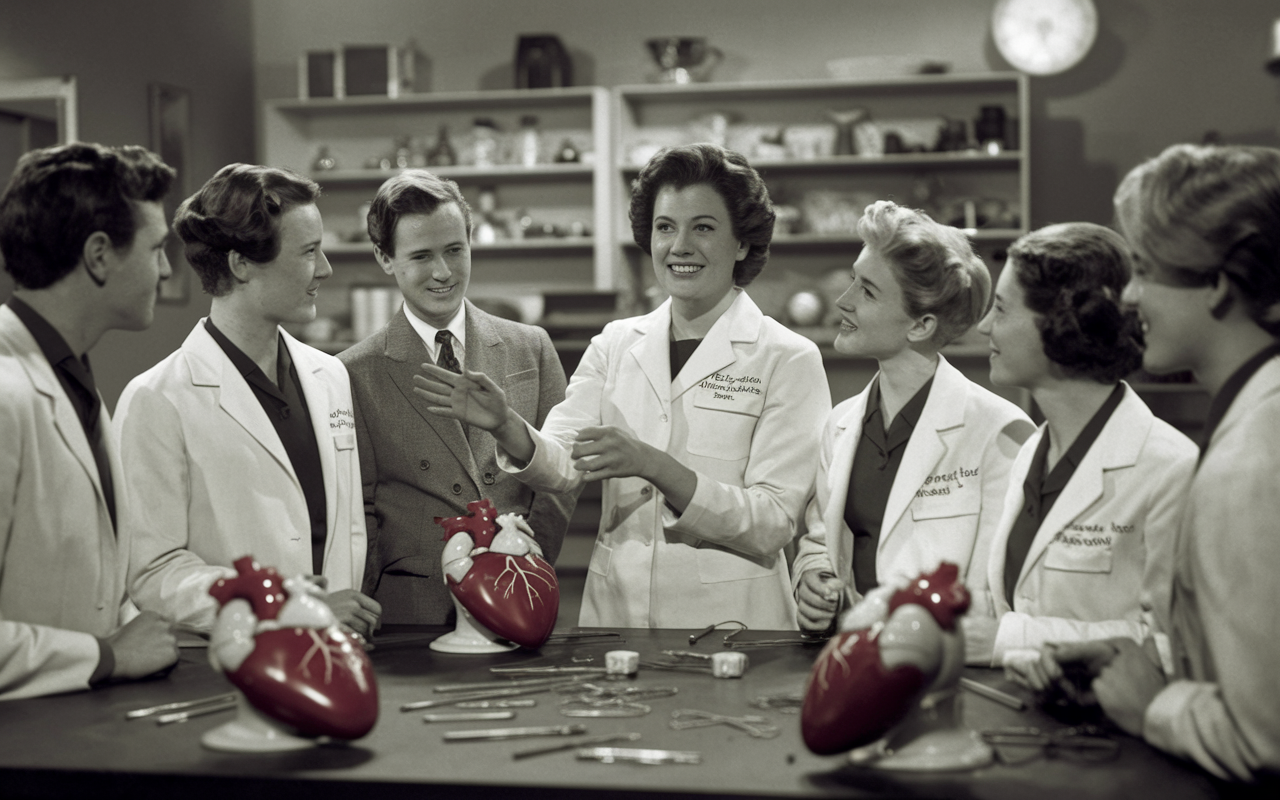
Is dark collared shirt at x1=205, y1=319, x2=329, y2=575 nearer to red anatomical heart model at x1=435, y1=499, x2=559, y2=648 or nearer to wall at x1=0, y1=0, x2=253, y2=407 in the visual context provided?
red anatomical heart model at x1=435, y1=499, x2=559, y2=648

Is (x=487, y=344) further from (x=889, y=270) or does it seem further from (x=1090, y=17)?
(x=1090, y=17)

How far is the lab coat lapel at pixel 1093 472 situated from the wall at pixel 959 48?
4.43 meters

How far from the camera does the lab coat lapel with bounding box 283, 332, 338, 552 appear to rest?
7.13 feet

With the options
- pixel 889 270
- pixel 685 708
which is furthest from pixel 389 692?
pixel 889 270

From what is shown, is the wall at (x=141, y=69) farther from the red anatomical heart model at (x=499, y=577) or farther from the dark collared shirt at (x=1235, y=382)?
the dark collared shirt at (x=1235, y=382)

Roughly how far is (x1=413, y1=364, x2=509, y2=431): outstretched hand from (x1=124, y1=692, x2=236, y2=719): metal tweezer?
0.62 metres

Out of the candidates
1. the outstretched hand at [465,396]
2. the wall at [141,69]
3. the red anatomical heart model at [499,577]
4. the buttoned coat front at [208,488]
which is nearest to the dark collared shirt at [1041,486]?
the red anatomical heart model at [499,577]

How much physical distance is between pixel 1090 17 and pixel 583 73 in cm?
256

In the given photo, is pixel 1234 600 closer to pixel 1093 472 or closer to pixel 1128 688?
pixel 1128 688

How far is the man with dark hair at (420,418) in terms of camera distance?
2.36 m

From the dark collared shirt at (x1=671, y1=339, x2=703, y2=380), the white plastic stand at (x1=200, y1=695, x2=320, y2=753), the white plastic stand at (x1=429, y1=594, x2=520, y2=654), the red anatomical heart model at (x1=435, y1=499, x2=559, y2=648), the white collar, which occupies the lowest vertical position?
the white plastic stand at (x1=429, y1=594, x2=520, y2=654)

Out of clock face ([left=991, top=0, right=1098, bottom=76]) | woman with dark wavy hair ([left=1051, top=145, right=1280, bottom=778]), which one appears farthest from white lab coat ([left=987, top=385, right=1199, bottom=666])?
clock face ([left=991, top=0, right=1098, bottom=76])

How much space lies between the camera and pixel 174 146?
6.10 meters

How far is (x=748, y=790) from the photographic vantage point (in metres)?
1.25
